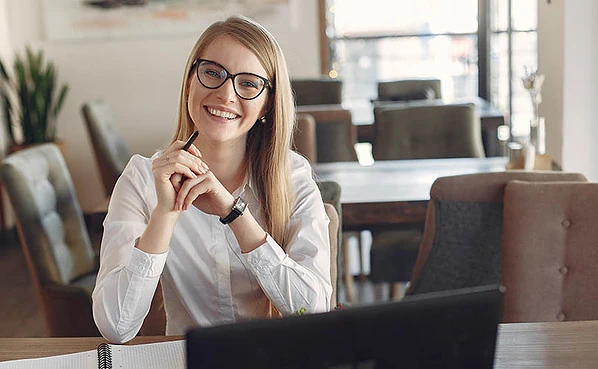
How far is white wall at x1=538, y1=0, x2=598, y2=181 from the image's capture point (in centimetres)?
368

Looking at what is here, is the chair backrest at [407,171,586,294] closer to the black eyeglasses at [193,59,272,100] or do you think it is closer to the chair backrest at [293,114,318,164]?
the black eyeglasses at [193,59,272,100]

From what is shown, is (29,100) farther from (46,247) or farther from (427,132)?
(46,247)

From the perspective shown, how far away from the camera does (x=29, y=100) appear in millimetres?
5887

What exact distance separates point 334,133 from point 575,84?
46.4 inches

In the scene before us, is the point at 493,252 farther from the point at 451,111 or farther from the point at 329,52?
the point at 329,52

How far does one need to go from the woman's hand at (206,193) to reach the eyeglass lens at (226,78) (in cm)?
22

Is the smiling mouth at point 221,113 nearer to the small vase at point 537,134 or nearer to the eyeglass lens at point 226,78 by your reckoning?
the eyeglass lens at point 226,78

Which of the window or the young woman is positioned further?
the window

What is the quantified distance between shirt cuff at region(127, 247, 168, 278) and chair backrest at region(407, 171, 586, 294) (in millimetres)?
955

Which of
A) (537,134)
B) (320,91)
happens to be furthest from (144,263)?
(320,91)

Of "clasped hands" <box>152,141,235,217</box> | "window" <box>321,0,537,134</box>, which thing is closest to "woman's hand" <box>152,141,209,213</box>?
"clasped hands" <box>152,141,235,217</box>

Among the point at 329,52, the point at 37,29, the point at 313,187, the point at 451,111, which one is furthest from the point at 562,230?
the point at 37,29

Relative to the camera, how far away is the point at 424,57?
6617mm

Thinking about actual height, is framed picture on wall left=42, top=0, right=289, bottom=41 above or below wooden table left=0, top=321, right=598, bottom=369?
above
